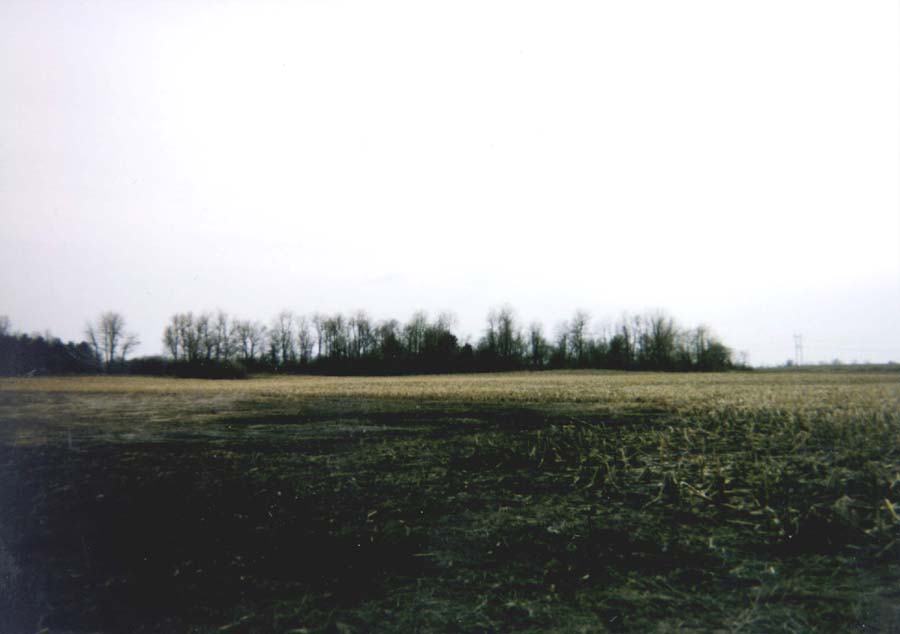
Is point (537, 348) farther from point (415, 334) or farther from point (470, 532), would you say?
point (470, 532)

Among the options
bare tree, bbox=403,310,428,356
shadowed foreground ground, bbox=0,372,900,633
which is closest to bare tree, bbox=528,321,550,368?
bare tree, bbox=403,310,428,356

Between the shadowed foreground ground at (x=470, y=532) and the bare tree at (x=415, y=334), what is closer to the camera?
the shadowed foreground ground at (x=470, y=532)

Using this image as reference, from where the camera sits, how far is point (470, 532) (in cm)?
511

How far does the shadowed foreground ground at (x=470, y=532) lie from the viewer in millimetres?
3615

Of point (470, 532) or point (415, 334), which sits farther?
point (415, 334)

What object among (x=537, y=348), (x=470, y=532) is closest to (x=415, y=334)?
(x=537, y=348)

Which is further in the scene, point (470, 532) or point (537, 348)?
point (537, 348)

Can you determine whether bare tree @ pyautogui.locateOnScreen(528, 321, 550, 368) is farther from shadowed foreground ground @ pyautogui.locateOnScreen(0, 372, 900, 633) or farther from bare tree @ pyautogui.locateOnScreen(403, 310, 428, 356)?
shadowed foreground ground @ pyautogui.locateOnScreen(0, 372, 900, 633)

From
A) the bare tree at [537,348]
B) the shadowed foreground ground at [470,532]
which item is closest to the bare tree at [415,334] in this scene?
the bare tree at [537,348]

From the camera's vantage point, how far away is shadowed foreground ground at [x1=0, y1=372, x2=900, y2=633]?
11.9 feet

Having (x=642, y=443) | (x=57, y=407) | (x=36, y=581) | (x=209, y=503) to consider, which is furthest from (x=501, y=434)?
(x=57, y=407)

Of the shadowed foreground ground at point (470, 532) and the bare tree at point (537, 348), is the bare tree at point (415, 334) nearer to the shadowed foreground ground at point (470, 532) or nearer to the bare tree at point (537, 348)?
the bare tree at point (537, 348)

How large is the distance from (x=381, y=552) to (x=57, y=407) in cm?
1985

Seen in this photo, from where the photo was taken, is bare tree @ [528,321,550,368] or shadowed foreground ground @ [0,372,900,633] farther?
bare tree @ [528,321,550,368]
